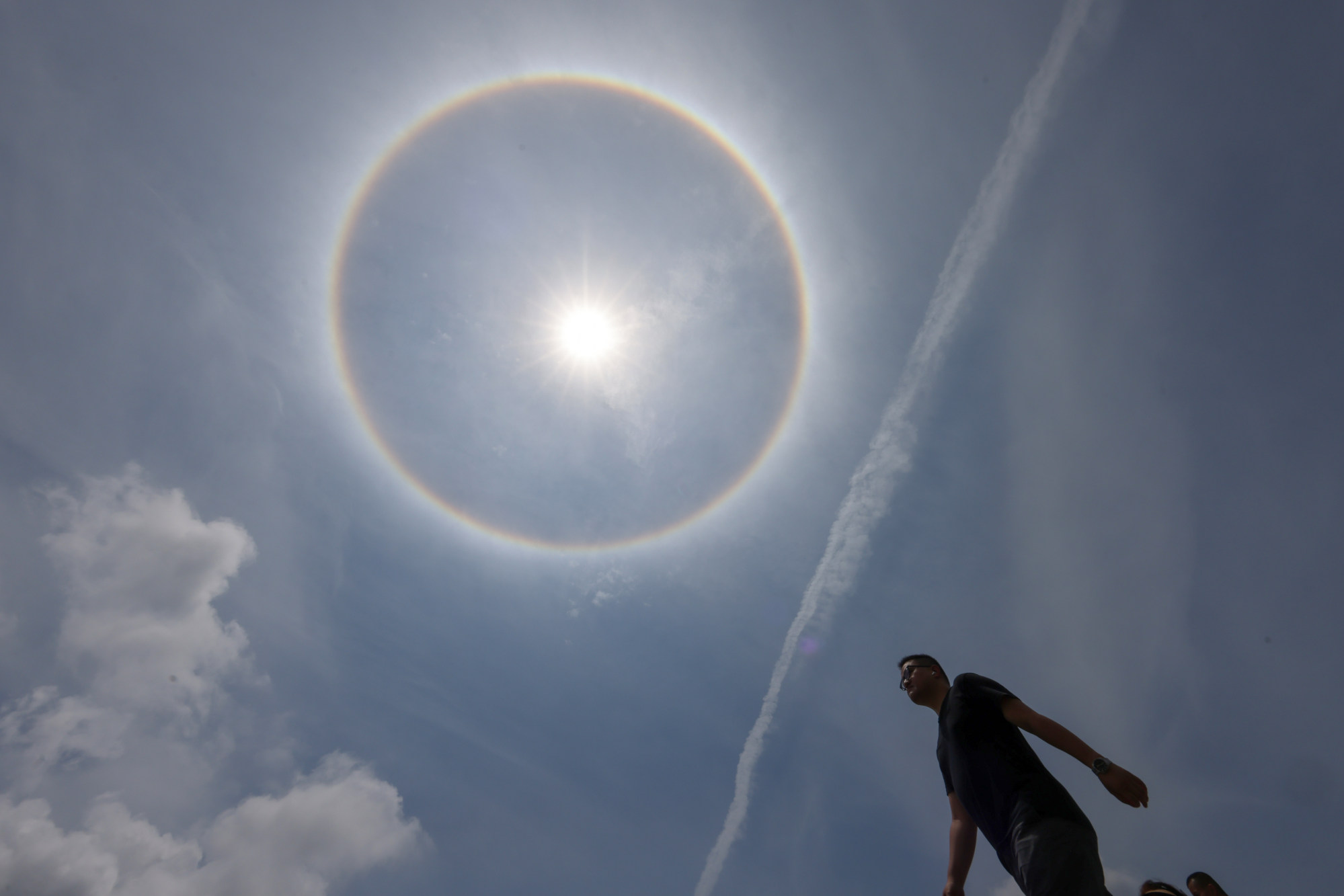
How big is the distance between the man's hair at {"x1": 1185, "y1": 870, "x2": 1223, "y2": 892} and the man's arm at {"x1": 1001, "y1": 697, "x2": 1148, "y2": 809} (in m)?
4.73

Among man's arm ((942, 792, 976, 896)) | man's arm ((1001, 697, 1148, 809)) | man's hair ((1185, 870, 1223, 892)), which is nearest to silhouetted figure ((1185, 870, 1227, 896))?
man's hair ((1185, 870, 1223, 892))

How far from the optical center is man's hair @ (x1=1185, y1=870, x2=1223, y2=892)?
6.38 metres

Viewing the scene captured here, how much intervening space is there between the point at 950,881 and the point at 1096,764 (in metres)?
2.00

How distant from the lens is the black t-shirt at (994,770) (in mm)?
3986

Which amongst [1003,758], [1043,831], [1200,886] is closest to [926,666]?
[1003,758]

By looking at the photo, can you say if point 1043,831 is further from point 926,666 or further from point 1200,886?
point 1200,886

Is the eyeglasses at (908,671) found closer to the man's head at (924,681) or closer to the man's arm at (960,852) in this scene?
the man's head at (924,681)

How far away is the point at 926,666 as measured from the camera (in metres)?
5.33

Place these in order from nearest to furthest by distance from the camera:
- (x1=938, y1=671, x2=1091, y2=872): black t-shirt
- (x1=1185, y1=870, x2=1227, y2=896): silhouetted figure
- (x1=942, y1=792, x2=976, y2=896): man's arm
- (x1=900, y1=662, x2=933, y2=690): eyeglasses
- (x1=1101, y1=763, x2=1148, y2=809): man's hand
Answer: (x1=1101, y1=763, x2=1148, y2=809): man's hand → (x1=938, y1=671, x2=1091, y2=872): black t-shirt → (x1=942, y1=792, x2=976, y2=896): man's arm → (x1=900, y1=662, x2=933, y2=690): eyeglasses → (x1=1185, y1=870, x2=1227, y2=896): silhouetted figure

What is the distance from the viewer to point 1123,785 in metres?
3.57

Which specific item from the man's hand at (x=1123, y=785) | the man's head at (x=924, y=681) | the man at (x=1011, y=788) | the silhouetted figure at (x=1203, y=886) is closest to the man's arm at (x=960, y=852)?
the man at (x=1011, y=788)

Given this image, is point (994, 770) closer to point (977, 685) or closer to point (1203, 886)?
point (977, 685)

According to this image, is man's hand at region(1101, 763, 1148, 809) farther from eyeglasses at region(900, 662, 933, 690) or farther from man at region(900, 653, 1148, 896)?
eyeglasses at region(900, 662, 933, 690)

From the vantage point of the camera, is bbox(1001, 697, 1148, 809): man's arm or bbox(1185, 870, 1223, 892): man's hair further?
bbox(1185, 870, 1223, 892): man's hair
